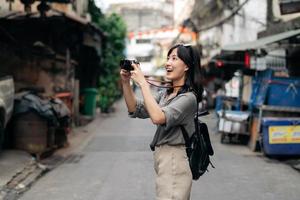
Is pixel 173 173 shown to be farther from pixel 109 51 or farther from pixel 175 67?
pixel 109 51

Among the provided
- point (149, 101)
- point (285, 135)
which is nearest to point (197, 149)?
point (149, 101)

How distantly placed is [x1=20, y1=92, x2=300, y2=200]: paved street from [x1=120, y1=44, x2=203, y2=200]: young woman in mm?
4100

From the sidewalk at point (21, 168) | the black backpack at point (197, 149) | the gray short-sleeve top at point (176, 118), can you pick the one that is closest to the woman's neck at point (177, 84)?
the gray short-sleeve top at point (176, 118)

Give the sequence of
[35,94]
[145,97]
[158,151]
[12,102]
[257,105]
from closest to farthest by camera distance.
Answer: [145,97] → [158,151] → [12,102] → [35,94] → [257,105]

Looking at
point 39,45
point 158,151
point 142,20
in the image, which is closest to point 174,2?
point 142,20

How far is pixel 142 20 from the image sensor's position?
72938 mm

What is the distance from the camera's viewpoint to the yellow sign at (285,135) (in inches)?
471

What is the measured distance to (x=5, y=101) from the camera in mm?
10039

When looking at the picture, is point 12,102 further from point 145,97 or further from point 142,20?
point 142,20

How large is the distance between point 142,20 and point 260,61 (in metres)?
59.8

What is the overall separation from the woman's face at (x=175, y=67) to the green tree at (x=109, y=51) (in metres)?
20.4

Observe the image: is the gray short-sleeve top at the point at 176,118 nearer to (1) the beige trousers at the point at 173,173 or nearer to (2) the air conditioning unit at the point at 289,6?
(1) the beige trousers at the point at 173,173

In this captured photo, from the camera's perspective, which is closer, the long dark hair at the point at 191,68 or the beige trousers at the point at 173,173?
the beige trousers at the point at 173,173

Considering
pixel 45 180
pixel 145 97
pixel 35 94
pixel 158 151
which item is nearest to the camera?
pixel 145 97
